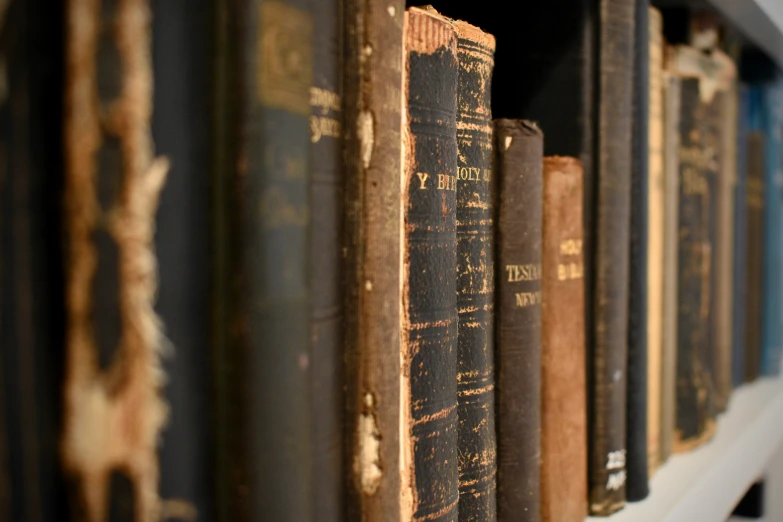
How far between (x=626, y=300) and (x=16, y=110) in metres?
0.46

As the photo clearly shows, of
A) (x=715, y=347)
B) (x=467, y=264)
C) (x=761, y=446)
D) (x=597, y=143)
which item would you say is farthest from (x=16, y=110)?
(x=761, y=446)

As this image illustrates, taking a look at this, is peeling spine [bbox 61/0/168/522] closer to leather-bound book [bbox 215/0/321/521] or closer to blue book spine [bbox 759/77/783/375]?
leather-bound book [bbox 215/0/321/521]

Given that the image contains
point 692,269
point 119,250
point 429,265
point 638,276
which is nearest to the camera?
point 119,250

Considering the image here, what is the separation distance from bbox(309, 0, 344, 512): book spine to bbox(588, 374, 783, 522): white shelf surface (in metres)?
0.31

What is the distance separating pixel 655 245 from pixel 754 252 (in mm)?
418

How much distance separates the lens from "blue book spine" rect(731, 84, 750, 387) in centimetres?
89

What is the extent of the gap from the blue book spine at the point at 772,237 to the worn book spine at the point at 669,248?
0.39m

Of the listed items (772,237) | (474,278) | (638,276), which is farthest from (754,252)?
(474,278)

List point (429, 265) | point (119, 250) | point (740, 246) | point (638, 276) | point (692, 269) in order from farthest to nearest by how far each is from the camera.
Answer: point (740, 246)
point (692, 269)
point (638, 276)
point (429, 265)
point (119, 250)

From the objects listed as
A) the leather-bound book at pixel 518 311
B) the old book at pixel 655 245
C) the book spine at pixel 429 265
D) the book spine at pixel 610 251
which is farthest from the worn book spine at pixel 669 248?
the book spine at pixel 429 265

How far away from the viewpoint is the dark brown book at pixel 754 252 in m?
0.97

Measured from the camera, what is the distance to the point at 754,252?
3.18 feet

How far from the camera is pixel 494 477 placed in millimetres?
445

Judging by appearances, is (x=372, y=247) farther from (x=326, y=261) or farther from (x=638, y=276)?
(x=638, y=276)
